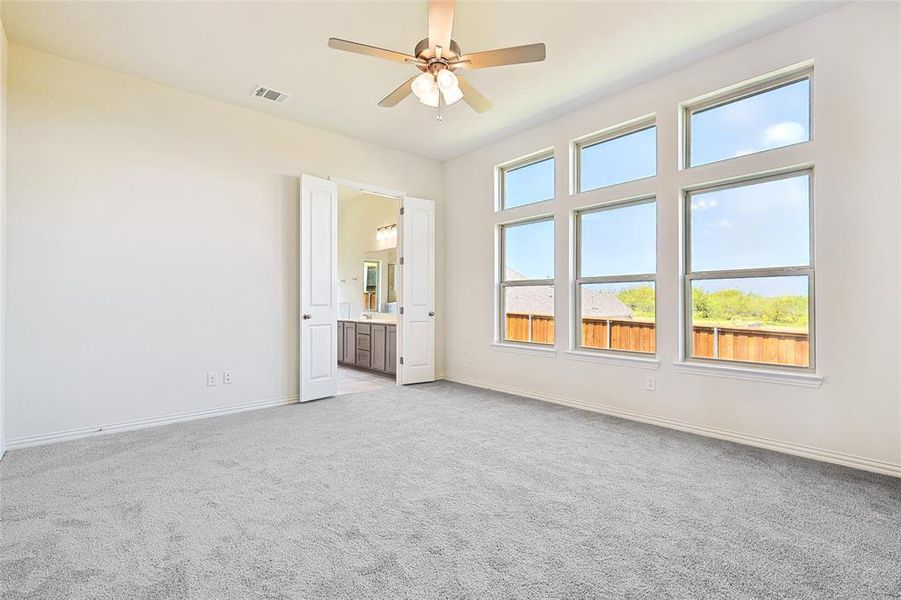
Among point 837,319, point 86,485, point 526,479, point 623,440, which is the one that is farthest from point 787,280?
point 86,485

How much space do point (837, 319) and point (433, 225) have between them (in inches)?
165

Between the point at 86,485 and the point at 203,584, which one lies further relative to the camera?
the point at 86,485

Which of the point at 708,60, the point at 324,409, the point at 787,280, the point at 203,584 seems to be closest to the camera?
the point at 203,584

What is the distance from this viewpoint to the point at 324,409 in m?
4.27

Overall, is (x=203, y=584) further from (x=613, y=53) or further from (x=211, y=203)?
(x=613, y=53)

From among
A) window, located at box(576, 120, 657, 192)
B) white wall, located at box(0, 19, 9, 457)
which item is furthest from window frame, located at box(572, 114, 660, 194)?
white wall, located at box(0, 19, 9, 457)

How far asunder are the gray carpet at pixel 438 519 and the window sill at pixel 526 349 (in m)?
1.33

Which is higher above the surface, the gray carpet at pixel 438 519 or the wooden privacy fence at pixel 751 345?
the wooden privacy fence at pixel 751 345

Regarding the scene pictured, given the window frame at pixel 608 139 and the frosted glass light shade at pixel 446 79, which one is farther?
the window frame at pixel 608 139

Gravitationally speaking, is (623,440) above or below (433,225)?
below

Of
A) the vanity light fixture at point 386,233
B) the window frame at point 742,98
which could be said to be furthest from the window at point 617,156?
the vanity light fixture at point 386,233

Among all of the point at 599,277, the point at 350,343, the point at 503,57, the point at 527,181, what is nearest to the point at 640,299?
the point at 599,277

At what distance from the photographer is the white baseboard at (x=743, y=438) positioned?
8.84 ft

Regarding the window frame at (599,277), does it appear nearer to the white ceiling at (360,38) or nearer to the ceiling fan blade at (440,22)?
the white ceiling at (360,38)
